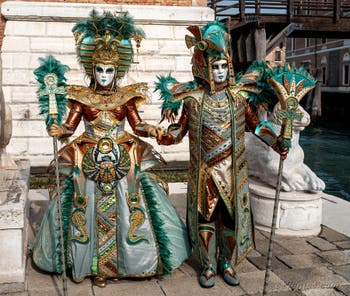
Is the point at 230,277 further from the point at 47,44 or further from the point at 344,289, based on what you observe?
the point at 47,44

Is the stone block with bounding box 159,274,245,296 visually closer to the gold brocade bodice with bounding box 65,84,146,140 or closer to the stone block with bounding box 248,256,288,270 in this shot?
the stone block with bounding box 248,256,288,270

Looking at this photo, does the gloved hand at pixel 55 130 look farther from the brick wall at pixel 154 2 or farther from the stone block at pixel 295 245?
the brick wall at pixel 154 2

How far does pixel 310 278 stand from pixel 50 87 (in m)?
2.82

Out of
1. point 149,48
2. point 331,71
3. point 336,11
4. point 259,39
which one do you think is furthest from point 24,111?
point 331,71

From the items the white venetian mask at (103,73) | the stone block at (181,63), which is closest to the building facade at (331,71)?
the stone block at (181,63)

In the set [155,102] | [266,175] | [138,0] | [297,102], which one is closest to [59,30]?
[138,0]

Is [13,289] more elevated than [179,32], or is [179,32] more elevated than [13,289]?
[179,32]

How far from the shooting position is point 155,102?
9.75 metres

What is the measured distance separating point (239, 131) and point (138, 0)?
700 cm

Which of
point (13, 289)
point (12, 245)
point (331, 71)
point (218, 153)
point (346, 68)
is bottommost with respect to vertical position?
point (13, 289)

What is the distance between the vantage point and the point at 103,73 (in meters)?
3.80

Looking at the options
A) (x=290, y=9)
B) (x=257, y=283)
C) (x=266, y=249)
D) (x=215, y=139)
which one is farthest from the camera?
(x=290, y=9)

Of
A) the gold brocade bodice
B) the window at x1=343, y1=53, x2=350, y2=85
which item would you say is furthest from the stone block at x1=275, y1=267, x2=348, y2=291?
the window at x1=343, y1=53, x2=350, y2=85

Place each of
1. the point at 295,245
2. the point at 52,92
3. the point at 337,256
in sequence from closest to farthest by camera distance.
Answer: the point at 52,92 → the point at 337,256 → the point at 295,245
